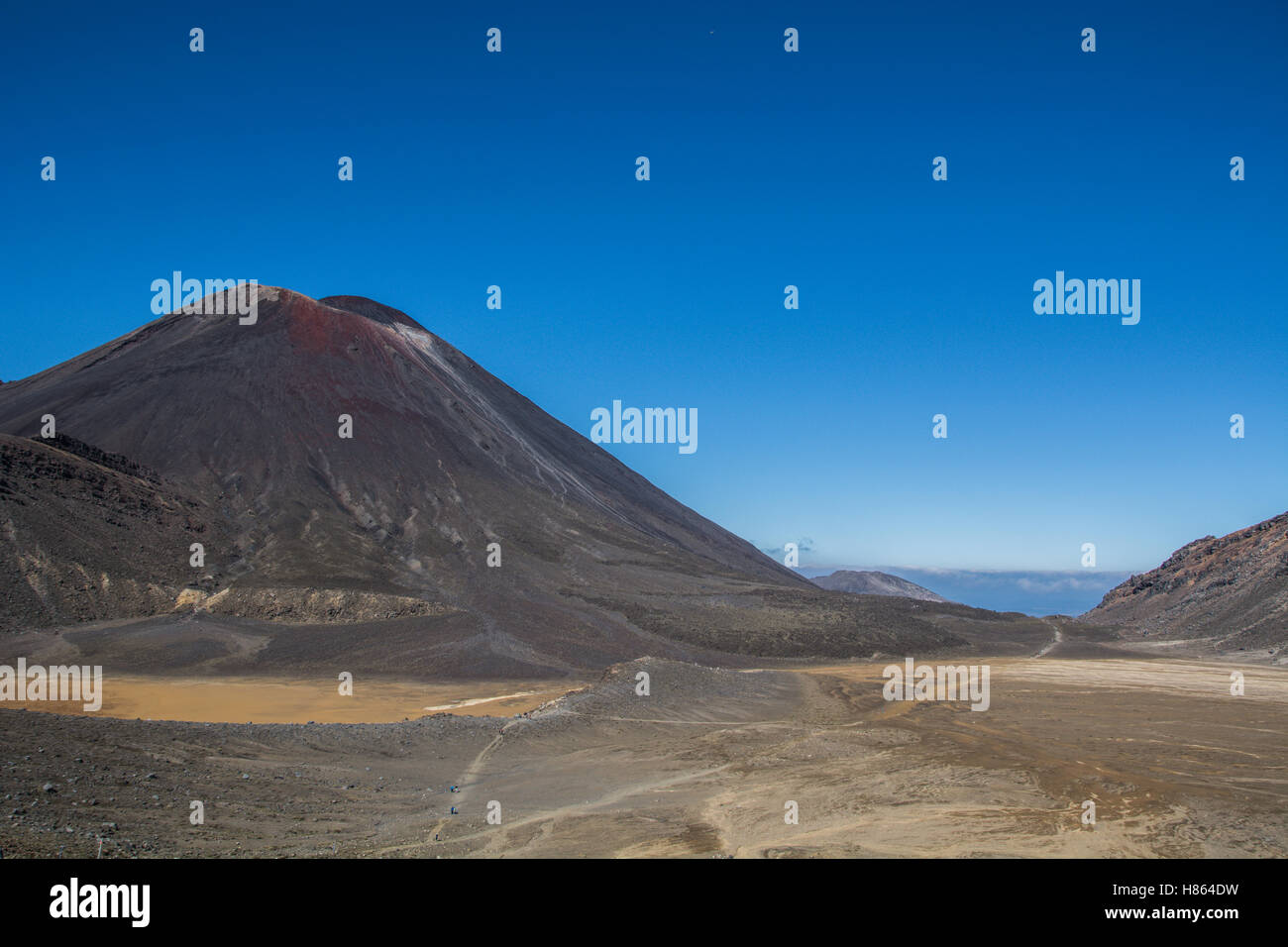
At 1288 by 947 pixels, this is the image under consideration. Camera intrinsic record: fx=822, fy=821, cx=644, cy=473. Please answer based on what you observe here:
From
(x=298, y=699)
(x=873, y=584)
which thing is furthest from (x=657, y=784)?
(x=873, y=584)

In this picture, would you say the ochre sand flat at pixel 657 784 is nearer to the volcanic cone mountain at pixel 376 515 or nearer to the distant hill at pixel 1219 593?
the volcanic cone mountain at pixel 376 515

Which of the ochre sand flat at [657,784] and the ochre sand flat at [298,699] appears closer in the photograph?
the ochre sand flat at [657,784]

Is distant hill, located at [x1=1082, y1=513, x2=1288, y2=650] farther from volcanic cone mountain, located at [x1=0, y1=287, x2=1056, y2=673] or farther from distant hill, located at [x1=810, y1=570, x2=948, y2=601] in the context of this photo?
distant hill, located at [x1=810, y1=570, x2=948, y2=601]

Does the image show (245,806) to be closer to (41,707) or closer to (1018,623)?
(41,707)

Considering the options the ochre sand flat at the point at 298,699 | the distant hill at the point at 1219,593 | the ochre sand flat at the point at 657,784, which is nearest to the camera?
the ochre sand flat at the point at 657,784

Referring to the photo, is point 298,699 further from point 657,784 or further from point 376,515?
point 376,515

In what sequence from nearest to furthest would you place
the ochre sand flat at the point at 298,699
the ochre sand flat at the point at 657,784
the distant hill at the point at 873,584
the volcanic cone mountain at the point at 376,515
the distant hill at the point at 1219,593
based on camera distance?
the ochre sand flat at the point at 657,784 < the ochre sand flat at the point at 298,699 < the volcanic cone mountain at the point at 376,515 < the distant hill at the point at 1219,593 < the distant hill at the point at 873,584

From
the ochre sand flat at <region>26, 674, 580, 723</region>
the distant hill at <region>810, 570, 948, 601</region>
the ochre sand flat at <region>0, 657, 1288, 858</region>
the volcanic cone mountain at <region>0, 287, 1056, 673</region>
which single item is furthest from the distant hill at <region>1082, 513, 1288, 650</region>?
the distant hill at <region>810, 570, 948, 601</region>

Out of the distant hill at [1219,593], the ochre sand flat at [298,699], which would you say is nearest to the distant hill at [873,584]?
the distant hill at [1219,593]
